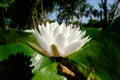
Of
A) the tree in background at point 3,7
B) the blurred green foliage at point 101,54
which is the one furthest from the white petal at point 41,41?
the tree in background at point 3,7

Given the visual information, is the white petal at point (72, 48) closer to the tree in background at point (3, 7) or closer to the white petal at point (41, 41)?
the white petal at point (41, 41)

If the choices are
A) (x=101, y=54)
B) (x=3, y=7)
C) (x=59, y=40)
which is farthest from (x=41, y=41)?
(x=3, y=7)

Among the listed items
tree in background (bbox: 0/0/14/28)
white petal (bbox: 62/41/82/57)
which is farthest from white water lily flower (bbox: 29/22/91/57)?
tree in background (bbox: 0/0/14/28)

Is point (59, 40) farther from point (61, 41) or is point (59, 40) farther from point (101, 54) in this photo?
point (101, 54)

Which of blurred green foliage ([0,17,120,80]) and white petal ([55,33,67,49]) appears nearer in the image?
white petal ([55,33,67,49])

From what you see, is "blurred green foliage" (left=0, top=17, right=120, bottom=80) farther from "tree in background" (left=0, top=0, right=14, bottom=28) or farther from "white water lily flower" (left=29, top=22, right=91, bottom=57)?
"tree in background" (left=0, top=0, right=14, bottom=28)

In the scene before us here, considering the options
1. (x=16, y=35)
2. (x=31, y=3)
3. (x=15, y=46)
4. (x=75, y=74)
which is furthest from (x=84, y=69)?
(x=31, y=3)

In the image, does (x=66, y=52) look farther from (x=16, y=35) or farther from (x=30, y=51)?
(x=16, y=35)

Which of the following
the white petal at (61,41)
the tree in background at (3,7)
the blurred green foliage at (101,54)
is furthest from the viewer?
the tree in background at (3,7)
